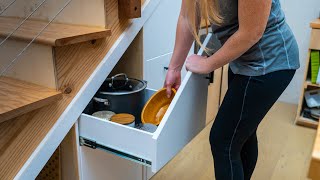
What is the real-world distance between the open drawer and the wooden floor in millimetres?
554

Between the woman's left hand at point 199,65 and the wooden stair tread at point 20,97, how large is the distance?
42 cm

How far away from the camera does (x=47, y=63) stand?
93cm

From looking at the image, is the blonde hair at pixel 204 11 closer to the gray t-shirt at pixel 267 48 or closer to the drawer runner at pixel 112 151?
the gray t-shirt at pixel 267 48

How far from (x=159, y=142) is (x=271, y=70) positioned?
15.0 inches

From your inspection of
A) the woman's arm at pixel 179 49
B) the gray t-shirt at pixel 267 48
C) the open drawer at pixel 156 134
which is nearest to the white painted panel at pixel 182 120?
the open drawer at pixel 156 134

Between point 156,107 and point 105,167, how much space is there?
12.5 inches

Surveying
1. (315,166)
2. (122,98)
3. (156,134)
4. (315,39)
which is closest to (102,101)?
(122,98)

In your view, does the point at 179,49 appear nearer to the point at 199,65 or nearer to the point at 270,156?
the point at 199,65

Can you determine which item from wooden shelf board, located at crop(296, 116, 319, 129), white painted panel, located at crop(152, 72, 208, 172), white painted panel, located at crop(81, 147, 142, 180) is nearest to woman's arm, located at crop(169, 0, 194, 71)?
white painted panel, located at crop(152, 72, 208, 172)

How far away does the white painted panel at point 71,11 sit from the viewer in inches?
40.8

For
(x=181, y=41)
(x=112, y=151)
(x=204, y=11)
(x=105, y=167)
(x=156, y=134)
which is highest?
(x=204, y=11)

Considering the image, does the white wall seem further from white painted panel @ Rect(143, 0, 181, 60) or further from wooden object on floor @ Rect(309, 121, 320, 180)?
wooden object on floor @ Rect(309, 121, 320, 180)

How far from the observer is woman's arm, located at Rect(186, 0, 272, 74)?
0.75m

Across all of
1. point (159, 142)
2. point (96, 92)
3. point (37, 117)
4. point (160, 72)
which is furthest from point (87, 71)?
point (160, 72)
